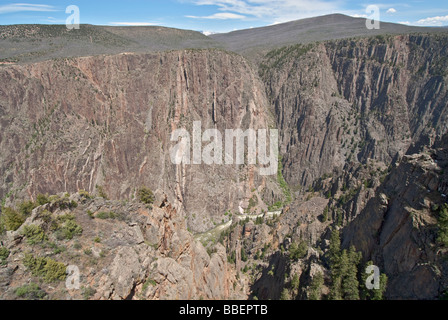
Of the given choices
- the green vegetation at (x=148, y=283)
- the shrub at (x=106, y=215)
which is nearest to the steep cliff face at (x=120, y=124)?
the shrub at (x=106, y=215)

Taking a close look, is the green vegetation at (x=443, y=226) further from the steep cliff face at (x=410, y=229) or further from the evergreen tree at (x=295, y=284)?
the evergreen tree at (x=295, y=284)

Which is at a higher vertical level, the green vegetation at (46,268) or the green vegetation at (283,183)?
the green vegetation at (46,268)

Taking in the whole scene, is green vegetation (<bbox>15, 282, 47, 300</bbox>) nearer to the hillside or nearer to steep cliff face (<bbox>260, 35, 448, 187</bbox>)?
the hillside

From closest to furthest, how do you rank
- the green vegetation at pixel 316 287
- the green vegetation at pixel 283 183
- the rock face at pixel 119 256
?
the rock face at pixel 119 256 → the green vegetation at pixel 316 287 → the green vegetation at pixel 283 183

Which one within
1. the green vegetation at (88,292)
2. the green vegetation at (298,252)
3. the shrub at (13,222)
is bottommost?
the green vegetation at (298,252)

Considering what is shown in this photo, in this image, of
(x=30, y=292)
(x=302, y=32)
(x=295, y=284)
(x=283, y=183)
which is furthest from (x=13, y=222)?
(x=302, y=32)

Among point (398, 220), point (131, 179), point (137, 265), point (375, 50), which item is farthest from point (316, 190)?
point (375, 50)

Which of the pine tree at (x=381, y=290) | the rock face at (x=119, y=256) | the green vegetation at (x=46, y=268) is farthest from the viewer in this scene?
the pine tree at (x=381, y=290)

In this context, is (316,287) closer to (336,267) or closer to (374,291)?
(336,267)
